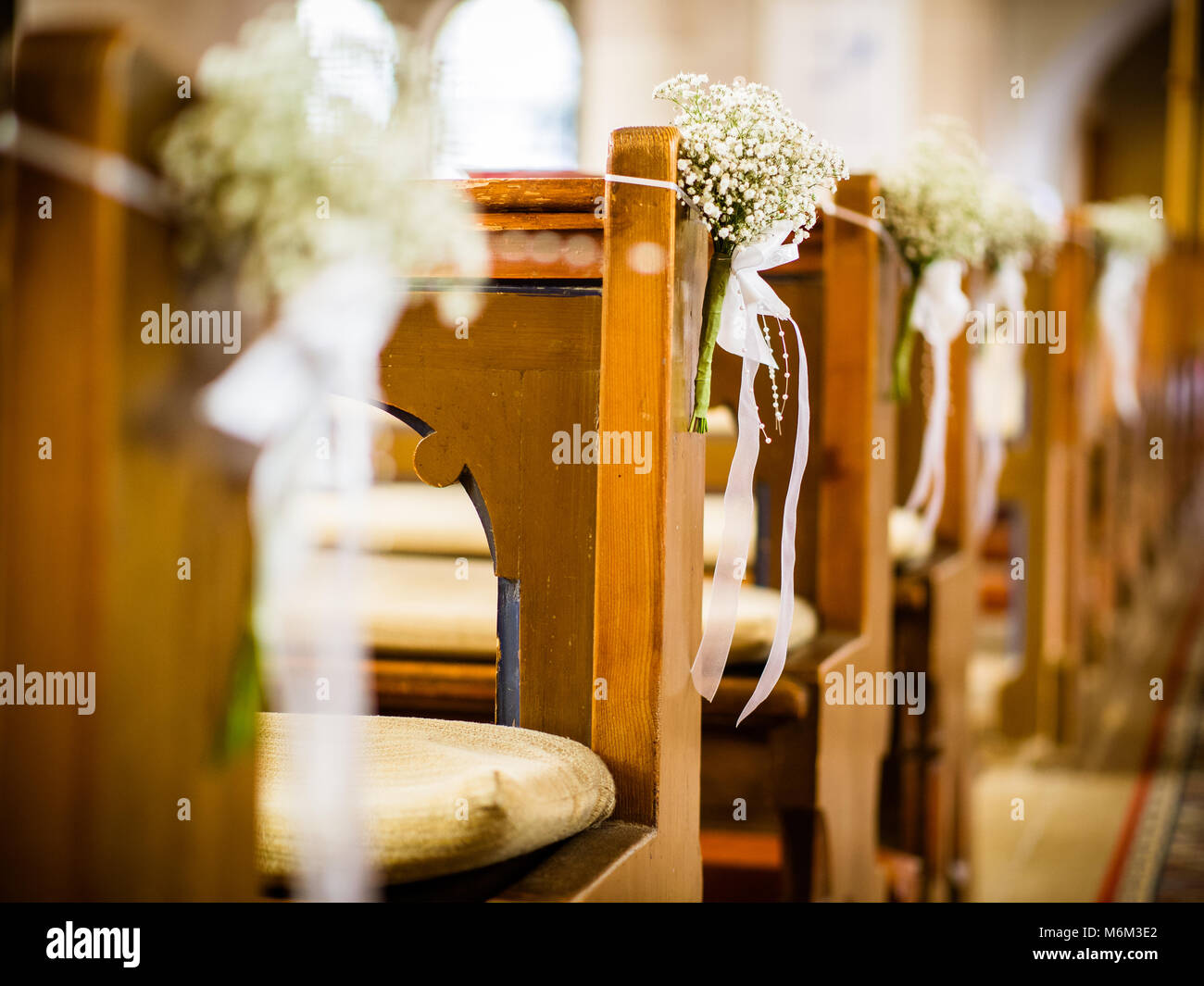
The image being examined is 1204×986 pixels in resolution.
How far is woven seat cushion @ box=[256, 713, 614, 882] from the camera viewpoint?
121 centimetres

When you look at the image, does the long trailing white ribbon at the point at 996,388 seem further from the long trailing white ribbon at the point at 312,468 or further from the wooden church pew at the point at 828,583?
the long trailing white ribbon at the point at 312,468

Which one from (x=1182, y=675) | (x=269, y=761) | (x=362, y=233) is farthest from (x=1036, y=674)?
(x=362, y=233)

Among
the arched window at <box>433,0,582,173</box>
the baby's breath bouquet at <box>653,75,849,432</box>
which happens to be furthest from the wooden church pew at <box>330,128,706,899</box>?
the arched window at <box>433,0,582,173</box>

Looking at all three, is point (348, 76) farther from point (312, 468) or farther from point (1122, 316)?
point (1122, 316)

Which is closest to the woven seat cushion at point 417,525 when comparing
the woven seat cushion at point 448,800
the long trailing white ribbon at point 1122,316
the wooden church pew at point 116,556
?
the woven seat cushion at point 448,800

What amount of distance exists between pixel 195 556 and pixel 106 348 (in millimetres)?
155

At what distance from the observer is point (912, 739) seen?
2918 mm

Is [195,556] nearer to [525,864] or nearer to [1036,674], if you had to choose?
[525,864]

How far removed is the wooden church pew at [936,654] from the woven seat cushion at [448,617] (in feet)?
1.91

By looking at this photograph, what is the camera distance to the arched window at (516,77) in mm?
7258

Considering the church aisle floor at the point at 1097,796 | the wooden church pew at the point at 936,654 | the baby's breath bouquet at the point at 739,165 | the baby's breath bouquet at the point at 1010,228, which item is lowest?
the church aisle floor at the point at 1097,796

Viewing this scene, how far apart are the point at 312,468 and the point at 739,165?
0.66 m

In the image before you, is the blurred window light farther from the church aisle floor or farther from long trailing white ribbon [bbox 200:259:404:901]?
the church aisle floor

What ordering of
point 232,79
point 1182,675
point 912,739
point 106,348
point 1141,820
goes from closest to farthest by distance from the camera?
point 106,348 → point 232,79 → point 912,739 → point 1141,820 → point 1182,675
